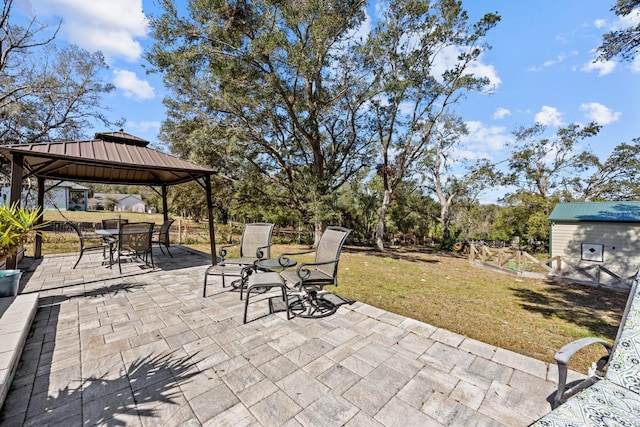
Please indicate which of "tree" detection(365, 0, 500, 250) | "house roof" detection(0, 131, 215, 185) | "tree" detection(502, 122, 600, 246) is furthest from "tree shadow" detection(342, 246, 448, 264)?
"house roof" detection(0, 131, 215, 185)

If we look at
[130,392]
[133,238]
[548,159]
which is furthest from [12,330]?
[548,159]

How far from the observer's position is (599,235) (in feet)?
33.4

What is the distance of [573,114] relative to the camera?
53.9 ft

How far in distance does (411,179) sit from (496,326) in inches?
670

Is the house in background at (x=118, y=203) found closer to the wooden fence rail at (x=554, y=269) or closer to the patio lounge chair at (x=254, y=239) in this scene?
the patio lounge chair at (x=254, y=239)

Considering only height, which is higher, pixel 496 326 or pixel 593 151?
pixel 593 151

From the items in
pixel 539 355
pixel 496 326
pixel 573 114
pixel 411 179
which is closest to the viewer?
pixel 539 355

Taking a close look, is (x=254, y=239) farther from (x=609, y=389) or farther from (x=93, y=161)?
(x=609, y=389)

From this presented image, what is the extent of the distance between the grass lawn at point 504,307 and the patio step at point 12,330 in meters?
3.98

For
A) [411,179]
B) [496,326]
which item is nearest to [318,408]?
[496,326]

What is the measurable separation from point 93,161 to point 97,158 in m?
0.09

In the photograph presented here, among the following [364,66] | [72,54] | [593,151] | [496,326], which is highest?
[72,54]

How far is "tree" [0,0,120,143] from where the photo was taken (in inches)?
403

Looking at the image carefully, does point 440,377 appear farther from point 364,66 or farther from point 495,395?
point 364,66
